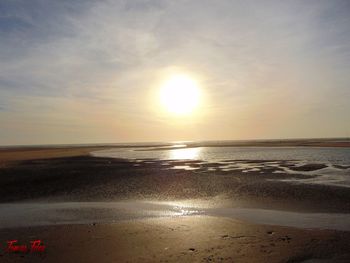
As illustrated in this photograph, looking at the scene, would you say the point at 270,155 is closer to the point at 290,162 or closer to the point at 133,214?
the point at 290,162

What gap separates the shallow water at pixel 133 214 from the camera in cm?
1443

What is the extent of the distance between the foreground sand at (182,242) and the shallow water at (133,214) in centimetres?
126

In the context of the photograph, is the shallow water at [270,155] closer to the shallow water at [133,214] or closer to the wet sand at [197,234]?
the wet sand at [197,234]

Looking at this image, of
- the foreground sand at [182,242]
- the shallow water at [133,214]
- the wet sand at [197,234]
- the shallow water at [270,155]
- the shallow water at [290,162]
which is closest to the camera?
the foreground sand at [182,242]

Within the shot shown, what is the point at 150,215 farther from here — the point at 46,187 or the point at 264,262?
the point at 46,187

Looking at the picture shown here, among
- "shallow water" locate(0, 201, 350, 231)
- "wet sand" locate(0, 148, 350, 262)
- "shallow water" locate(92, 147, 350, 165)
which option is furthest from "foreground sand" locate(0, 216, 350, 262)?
"shallow water" locate(92, 147, 350, 165)

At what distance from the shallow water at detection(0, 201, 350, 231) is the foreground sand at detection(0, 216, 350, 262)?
4.15ft

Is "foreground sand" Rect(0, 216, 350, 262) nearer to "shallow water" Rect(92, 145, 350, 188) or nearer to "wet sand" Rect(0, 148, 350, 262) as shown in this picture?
"wet sand" Rect(0, 148, 350, 262)

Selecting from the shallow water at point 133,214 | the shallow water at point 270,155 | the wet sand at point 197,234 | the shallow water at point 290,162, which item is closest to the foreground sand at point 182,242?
the wet sand at point 197,234

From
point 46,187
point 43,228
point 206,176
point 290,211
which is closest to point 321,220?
point 290,211

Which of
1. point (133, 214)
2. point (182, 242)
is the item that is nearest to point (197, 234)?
point (182, 242)

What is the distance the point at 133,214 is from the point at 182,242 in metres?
5.50

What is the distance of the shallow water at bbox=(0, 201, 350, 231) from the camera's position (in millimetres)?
14426

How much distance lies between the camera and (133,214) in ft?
53.9
